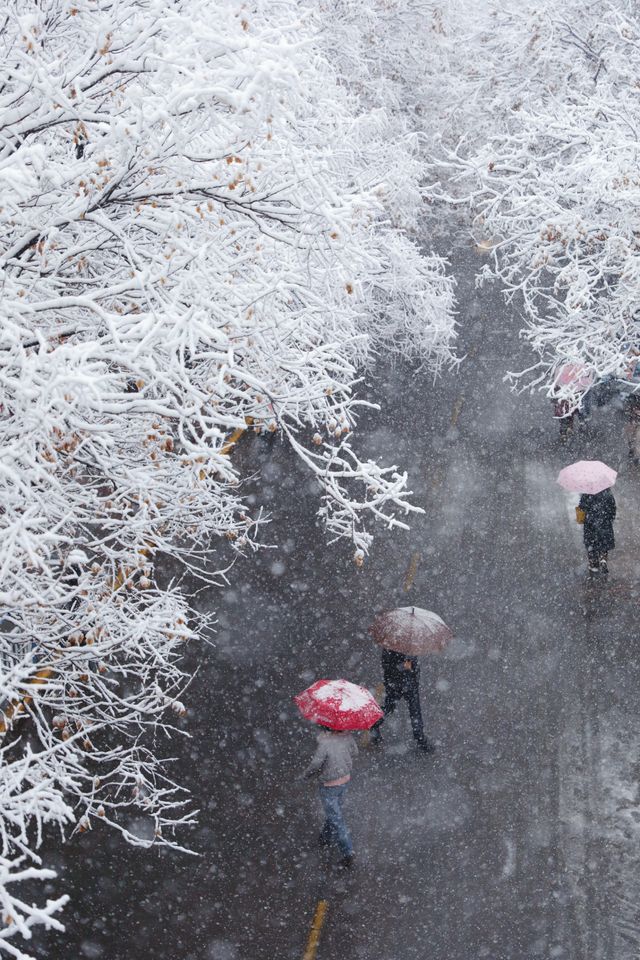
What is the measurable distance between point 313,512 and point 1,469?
10.7m

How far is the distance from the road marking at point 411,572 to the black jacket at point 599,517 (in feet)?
8.39

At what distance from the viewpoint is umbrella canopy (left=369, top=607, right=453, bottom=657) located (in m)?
8.75

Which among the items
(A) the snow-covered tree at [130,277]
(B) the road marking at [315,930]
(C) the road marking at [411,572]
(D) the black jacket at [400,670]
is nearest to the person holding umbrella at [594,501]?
(C) the road marking at [411,572]

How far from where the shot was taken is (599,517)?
12.0 meters

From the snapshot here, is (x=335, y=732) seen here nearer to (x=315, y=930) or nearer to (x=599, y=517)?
(x=315, y=930)

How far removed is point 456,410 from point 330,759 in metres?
11.8

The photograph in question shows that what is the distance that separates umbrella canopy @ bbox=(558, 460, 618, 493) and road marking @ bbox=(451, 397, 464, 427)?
239 inches

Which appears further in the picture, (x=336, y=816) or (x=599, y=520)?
(x=599, y=520)

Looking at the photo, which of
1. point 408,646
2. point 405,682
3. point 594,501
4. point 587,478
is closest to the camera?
point 408,646

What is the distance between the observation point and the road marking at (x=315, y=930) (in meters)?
7.45

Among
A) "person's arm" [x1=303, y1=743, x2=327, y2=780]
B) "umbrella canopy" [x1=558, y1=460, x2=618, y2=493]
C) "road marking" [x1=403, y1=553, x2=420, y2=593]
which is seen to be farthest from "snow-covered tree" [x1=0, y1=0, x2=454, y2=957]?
"road marking" [x1=403, y1=553, x2=420, y2=593]

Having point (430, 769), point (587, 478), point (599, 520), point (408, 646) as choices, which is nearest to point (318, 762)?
point (408, 646)

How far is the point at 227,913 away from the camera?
25.8ft

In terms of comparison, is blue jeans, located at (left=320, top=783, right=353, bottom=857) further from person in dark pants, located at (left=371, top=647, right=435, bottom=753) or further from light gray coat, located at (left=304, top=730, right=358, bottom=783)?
person in dark pants, located at (left=371, top=647, right=435, bottom=753)
